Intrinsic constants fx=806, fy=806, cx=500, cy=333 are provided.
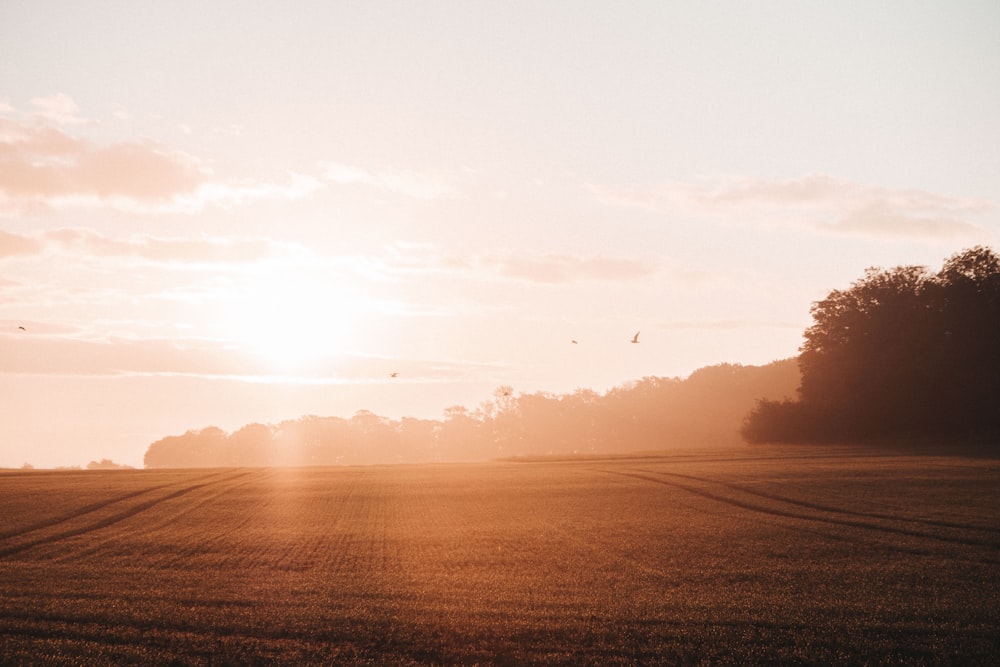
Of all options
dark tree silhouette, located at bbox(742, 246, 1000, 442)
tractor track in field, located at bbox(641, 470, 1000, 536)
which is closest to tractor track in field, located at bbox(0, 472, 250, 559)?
tractor track in field, located at bbox(641, 470, 1000, 536)

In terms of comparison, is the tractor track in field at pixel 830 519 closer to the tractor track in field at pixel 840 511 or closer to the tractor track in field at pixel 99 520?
the tractor track in field at pixel 840 511

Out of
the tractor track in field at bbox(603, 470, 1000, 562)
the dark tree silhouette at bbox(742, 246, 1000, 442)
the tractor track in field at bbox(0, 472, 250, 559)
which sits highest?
the dark tree silhouette at bbox(742, 246, 1000, 442)

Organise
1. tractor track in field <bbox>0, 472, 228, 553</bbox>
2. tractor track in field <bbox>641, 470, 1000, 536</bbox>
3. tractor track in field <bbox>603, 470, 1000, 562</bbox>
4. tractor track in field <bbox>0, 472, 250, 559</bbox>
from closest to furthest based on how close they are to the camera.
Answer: tractor track in field <bbox>603, 470, 1000, 562</bbox>
tractor track in field <bbox>0, 472, 250, 559</bbox>
tractor track in field <bbox>641, 470, 1000, 536</bbox>
tractor track in field <bbox>0, 472, 228, 553</bbox>

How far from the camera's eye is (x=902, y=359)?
9181cm

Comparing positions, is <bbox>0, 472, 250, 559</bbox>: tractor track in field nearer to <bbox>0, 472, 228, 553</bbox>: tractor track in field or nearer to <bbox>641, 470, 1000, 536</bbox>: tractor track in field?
<bbox>0, 472, 228, 553</bbox>: tractor track in field

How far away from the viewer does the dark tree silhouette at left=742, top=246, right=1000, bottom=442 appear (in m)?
89.2

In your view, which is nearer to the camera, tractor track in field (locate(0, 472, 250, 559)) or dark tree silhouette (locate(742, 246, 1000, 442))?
tractor track in field (locate(0, 472, 250, 559))

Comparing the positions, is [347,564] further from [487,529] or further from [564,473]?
[564,473]

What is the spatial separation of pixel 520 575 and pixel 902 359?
7742 centimetres

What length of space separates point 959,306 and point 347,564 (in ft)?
278

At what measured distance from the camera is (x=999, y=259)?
94.6m

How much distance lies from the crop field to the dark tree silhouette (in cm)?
3531

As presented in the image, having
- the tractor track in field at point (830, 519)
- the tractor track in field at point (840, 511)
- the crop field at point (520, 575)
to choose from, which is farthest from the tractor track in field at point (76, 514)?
the tractor track in field at point (840, 511)

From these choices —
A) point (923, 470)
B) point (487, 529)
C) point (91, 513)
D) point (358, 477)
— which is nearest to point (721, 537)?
point (487, 529)
